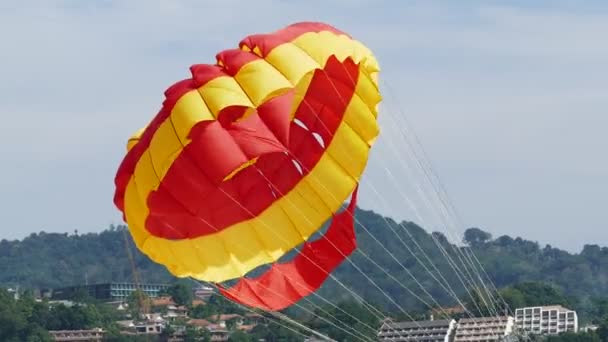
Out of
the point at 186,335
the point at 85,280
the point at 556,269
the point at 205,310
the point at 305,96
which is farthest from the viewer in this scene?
the point at 85,280

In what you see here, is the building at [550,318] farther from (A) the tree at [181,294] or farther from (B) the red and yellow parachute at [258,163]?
(B) the red and yellow parachute at [258,163]

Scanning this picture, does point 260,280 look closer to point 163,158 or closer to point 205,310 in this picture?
point 163,158

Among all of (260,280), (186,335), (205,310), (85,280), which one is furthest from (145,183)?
(85,280)

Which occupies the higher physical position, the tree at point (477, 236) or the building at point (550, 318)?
the tree at point (477, 236)

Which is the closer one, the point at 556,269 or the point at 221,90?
the point at 221,90

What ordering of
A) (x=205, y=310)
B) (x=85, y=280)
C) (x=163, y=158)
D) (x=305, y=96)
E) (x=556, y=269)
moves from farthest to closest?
(x=85, y=280)
(x=556, y=269)
(x=205, y=310)
(x=305, y=96)
(x=163, y=158)

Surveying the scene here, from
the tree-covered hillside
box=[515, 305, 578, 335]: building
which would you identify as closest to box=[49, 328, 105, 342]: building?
the tree-covered hillside

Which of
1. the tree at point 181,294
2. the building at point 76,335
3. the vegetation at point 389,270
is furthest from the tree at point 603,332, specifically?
the tree at point 181,294
